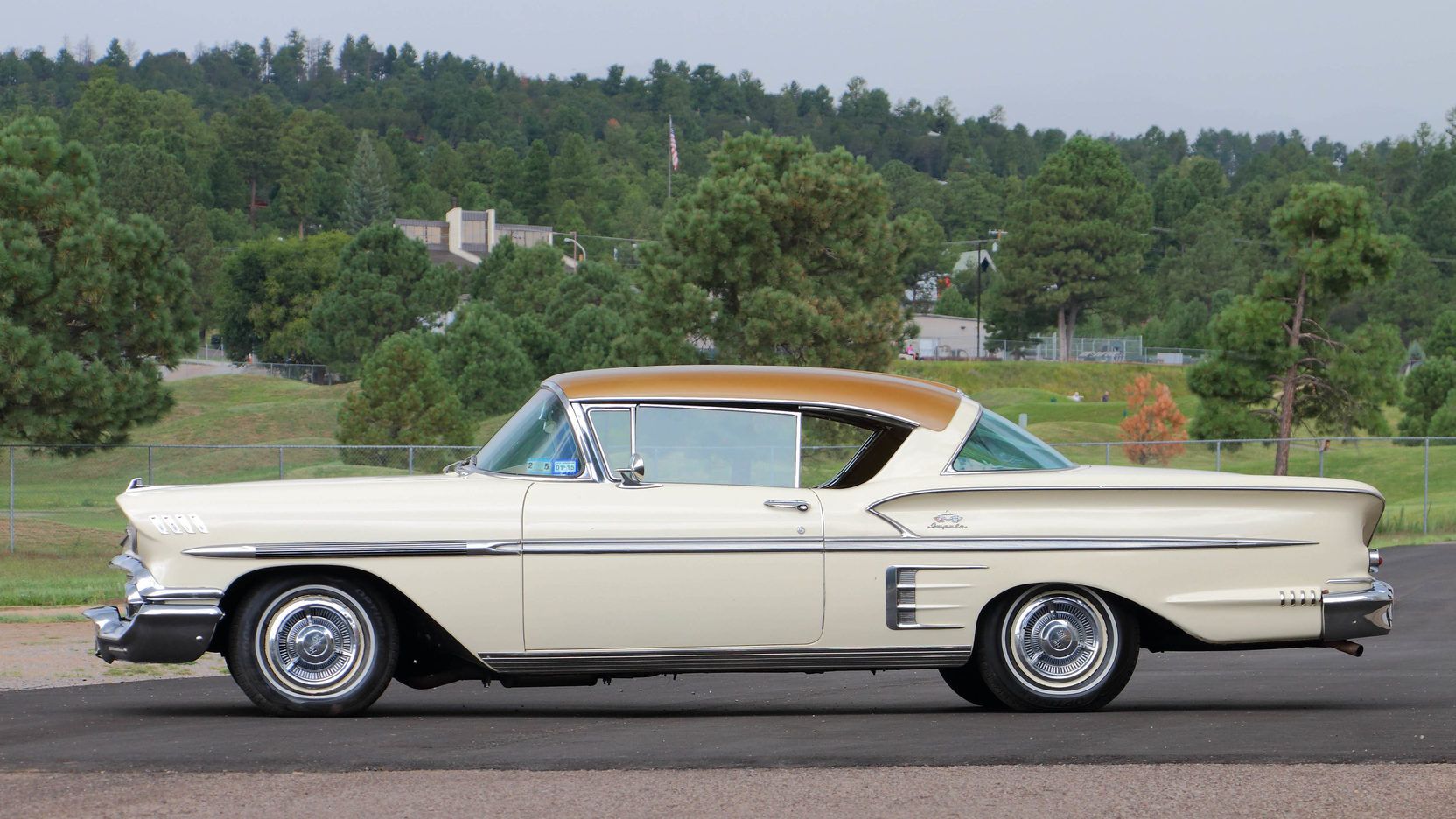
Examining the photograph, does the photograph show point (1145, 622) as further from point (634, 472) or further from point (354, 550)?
point (354, 550)

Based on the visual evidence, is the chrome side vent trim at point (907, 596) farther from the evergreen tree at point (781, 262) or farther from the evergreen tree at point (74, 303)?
the evergreen tree at point (781, 262)

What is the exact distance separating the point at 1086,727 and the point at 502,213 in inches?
6077

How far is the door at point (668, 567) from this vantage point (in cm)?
775

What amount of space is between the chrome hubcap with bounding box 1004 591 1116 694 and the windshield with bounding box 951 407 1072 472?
2.12 feet

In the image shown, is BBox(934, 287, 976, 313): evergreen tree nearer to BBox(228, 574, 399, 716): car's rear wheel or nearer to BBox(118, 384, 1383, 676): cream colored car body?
BBox(118, 384, 1383, 676): cream colored car body

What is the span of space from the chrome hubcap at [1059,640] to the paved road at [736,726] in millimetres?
211

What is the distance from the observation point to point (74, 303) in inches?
1212

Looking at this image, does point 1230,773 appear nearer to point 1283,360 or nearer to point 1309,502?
point 1309,502

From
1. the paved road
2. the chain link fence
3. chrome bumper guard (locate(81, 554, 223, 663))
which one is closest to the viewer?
the paved road

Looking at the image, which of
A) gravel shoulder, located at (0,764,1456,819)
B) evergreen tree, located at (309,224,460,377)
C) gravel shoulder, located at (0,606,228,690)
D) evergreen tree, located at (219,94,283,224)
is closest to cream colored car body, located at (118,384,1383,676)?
gravel shoulder, located at (0,764,1456,819)

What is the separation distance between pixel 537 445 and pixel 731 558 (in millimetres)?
1117

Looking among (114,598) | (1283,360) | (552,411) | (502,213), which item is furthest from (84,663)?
(502,213)

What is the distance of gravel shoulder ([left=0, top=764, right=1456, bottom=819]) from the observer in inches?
225

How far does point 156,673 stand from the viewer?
11219 millimetres
